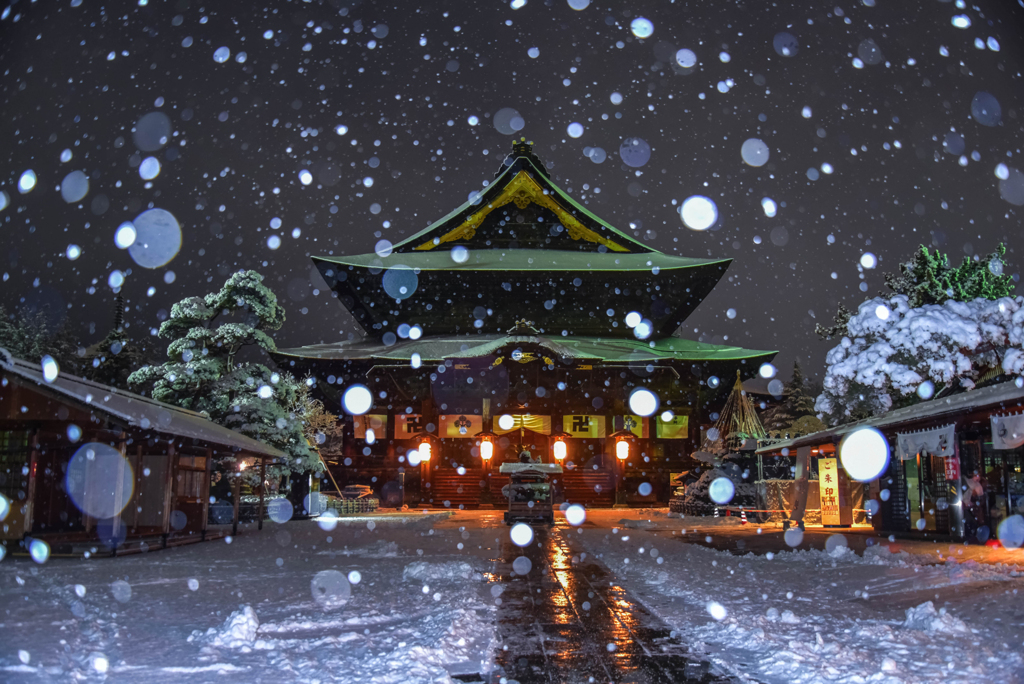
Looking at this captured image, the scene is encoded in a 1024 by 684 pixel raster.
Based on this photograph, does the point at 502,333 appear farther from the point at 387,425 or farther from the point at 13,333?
the point at 13,333

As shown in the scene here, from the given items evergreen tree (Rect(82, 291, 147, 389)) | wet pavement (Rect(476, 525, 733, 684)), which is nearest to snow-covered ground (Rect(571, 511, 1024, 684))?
wet pavement (Rect(476, 525, 733, 684))

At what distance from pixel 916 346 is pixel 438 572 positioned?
1181cm

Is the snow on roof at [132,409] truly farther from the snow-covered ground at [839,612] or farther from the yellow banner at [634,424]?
the yellow banner at [634,424]

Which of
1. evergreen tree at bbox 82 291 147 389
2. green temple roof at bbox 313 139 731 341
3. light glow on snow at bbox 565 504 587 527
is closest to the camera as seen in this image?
light glow on snow at bbox 565 504 587 527

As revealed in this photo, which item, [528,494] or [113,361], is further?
[113,361]

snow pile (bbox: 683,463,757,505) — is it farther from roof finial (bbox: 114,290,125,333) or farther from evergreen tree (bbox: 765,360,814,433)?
roof finial (bbox: 114,290,125,333)

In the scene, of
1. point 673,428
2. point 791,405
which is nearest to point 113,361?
point 673,428

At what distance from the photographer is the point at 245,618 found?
238 inches

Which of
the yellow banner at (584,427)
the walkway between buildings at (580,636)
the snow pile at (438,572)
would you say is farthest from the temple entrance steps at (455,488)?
the walkway between buildings at (580,636)

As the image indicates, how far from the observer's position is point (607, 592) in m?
8.24

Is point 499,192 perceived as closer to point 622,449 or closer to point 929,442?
point 622,449

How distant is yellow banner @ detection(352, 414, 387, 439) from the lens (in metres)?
28.2

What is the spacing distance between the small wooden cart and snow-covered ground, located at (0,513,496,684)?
7.31m

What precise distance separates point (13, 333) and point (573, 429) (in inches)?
1376
